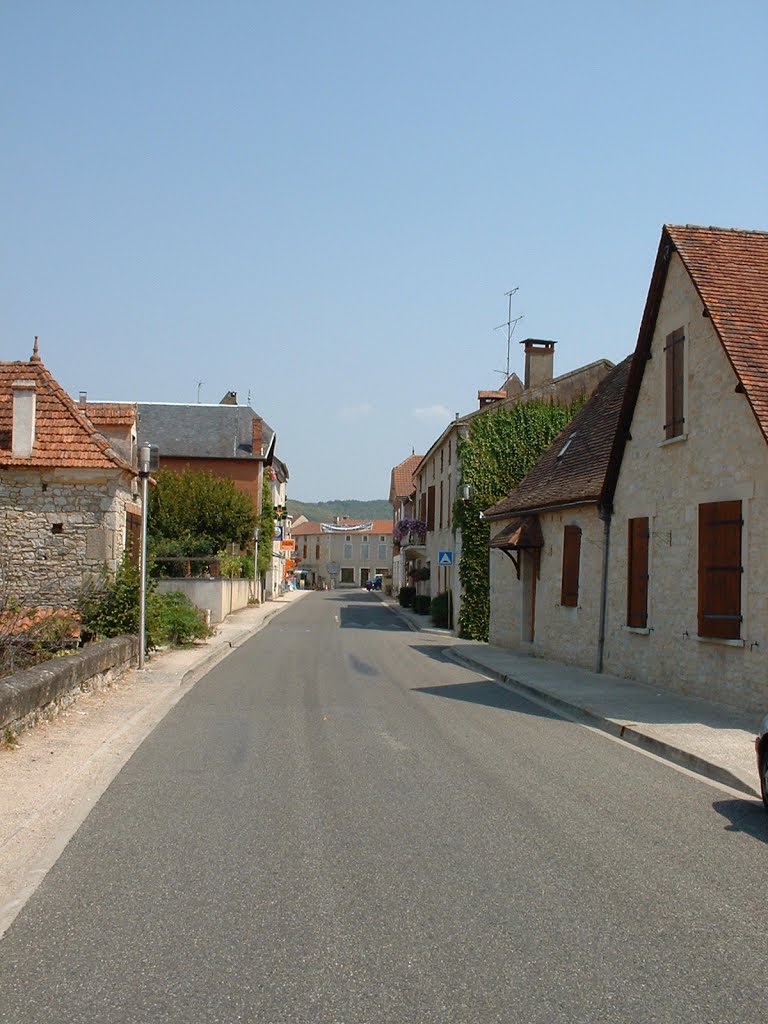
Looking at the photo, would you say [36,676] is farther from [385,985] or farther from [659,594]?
[659,594]

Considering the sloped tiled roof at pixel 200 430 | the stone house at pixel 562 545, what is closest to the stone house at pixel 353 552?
the sloped tiled roof at pixel 200 430

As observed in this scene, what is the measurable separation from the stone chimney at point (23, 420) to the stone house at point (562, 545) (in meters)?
10.1

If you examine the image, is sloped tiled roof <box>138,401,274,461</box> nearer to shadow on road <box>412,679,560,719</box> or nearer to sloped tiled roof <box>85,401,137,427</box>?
sloped tiled roof <box>85,401,137,427</box>

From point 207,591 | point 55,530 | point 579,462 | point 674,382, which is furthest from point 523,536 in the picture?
point 207,591

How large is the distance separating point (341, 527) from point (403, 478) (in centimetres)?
5312

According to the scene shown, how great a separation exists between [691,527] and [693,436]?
1270 millimetres

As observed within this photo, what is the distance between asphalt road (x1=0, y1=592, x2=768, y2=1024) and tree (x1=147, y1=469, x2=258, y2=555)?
95.0ft

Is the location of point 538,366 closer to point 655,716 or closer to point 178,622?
point 178,622

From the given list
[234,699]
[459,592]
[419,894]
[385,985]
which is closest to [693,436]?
[234,699]

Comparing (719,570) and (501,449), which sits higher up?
(501,449)

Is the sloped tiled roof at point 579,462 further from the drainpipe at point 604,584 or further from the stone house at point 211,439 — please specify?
the stone house at point 211,439

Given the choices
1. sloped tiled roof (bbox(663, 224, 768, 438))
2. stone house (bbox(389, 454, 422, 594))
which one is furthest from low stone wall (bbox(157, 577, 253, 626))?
stone house (bbox(389, 454, 422, 594))

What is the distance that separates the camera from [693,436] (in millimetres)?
14547

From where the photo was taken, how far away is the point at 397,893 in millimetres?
5586
